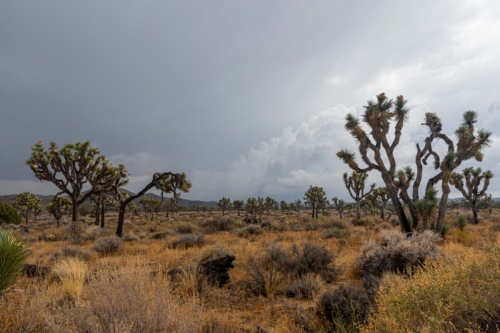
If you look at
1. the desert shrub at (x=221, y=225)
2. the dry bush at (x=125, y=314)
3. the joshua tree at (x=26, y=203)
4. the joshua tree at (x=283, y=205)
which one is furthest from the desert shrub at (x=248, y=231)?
the joshua tree at (x=283, y=205)

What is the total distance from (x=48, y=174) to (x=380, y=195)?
4212 centimetres

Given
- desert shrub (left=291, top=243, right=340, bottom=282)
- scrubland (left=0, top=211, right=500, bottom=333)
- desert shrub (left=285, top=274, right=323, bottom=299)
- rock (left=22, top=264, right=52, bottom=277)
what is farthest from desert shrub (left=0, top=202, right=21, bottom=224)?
desert shrub (left=285, top=274, right=323, bottom=299)

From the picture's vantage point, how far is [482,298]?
125 inches

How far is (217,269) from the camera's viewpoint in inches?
309

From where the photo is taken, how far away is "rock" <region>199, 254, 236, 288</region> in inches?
295

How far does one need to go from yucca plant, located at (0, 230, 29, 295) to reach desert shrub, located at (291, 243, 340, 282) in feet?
22.4

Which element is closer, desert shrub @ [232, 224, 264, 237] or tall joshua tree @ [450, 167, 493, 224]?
desert shrub @ [232, 224, 264, 237]

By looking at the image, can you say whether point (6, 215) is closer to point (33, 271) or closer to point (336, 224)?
point (33, 271)

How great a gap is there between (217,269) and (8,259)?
5074 mm

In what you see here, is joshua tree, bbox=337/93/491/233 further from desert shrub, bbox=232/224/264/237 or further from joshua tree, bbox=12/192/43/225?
joshua tree, bbox=12/192/43/225

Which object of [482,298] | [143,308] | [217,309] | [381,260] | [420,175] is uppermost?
[420,175]

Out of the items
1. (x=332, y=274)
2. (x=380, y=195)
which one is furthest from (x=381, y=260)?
(x=380, y=195)

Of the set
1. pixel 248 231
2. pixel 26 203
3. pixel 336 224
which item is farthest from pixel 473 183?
pixel 26 203

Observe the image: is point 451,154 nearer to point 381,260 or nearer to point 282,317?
point 381,260
